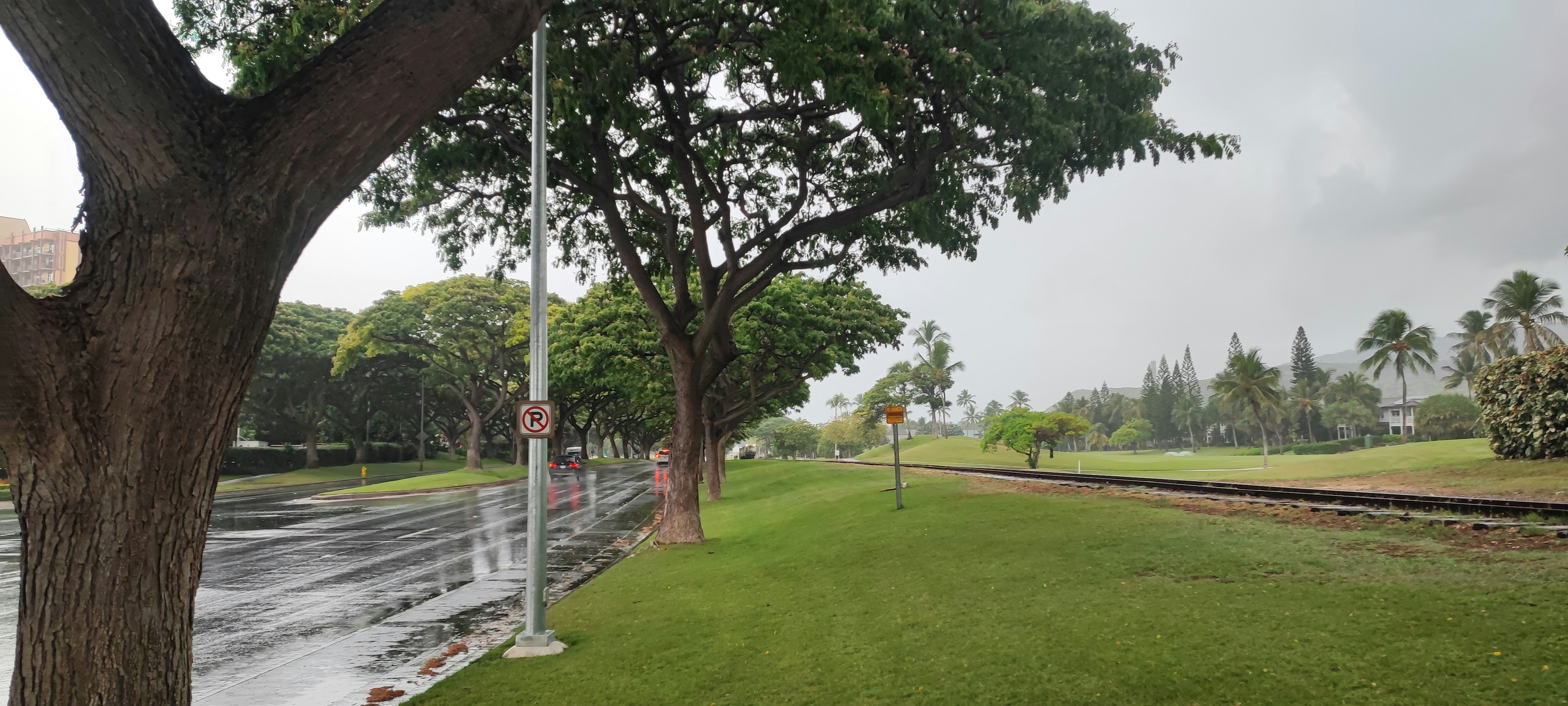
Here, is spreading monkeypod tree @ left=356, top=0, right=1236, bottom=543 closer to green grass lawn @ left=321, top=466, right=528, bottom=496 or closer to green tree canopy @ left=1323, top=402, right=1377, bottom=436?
green grass lawn @ left=321, top=466, right=528, bottom=496

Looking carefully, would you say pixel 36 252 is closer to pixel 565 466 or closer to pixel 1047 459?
pixel 565 466

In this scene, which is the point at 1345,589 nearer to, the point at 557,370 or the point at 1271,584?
the point at 1271,584

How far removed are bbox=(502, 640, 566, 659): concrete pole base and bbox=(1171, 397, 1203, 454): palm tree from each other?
433ft

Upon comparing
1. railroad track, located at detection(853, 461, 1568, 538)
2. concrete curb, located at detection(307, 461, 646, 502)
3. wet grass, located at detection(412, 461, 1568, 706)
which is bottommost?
concrete curb, located at detection(307, 461, 646, 502)

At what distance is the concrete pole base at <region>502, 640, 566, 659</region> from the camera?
27.8 ft

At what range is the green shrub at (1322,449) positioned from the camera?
82.9 metres

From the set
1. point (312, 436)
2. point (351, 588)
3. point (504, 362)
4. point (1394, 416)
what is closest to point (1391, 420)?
point (1394, 416)

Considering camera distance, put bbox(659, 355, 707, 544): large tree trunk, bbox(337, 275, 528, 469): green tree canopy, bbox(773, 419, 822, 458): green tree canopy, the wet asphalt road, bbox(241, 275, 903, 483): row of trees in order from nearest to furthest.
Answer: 1. the wet asphalt road
2. bbox(659, 355, 707, 544): large tree trunk
3. bbox(241, 275, 903, 483): row of trees
4. bbox(337, 275, 528, 469): green tree canopy
5. bbox(773, 419, 822, 458): green tree canopy

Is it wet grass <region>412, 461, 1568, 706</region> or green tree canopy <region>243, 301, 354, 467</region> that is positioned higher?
green tree canopy <region>243, 301, 354, 467</region>

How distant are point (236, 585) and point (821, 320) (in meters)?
18.7

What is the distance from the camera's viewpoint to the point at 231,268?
163 inches

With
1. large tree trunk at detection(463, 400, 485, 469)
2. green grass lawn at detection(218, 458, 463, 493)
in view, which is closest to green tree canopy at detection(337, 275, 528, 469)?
large tree trunk at detection(463, 400, 485, 469)

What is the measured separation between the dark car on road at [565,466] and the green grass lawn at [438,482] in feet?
8.31

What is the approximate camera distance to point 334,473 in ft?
204
